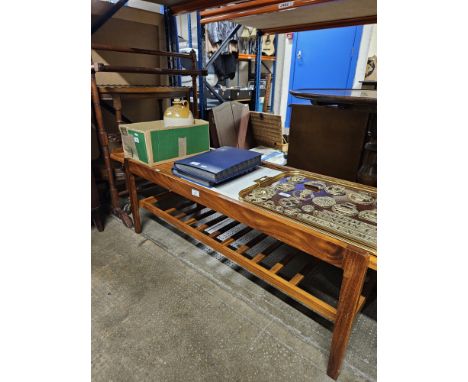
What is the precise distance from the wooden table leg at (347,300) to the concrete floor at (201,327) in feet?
0.33

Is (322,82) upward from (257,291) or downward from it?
upward

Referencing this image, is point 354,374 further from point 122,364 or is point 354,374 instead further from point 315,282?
point 122,364

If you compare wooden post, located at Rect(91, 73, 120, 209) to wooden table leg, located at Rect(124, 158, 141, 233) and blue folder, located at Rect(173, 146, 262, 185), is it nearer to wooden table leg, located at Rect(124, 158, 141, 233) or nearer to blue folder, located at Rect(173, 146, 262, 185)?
wooden table leg, located at Rect(124, 158, 141, 233)

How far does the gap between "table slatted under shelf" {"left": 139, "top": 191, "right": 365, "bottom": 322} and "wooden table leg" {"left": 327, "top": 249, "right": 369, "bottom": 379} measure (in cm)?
5

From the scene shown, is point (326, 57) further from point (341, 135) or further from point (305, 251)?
point (305, 251)

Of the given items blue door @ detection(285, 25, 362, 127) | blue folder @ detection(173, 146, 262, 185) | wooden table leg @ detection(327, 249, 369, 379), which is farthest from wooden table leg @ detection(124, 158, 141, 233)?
blue door @ detection(285, 25, 362, 127)

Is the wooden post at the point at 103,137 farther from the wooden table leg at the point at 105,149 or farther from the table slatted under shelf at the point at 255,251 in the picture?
the table slatted under shelf at the point at 255,251

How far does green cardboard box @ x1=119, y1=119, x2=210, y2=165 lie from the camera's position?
1.34m

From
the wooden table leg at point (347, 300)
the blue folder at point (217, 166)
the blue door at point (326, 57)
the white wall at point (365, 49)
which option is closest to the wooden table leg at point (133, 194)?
the blue folder at point (217, 166)

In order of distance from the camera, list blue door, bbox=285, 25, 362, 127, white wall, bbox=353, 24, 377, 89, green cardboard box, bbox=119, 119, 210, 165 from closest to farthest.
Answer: green cardboard box, bbox=119, 119, 210, 165
white wall, bbox=353, 24, 377, 89
blue door, bbox=285, 25, 362, 127

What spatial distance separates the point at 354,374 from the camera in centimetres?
92
